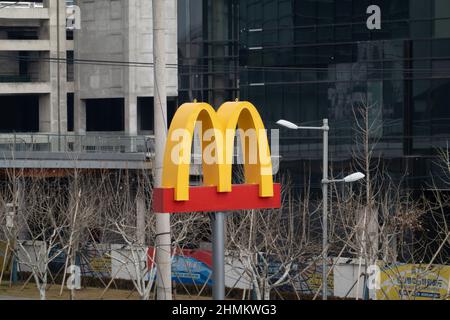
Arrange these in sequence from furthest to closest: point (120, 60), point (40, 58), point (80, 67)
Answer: point (40, 58), point (80, 67), point (120, 60)

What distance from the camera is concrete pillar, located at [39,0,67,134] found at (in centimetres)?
6831

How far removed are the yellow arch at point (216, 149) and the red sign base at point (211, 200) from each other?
9cm

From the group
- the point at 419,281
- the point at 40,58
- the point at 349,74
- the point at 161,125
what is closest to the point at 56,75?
the point at 40,58

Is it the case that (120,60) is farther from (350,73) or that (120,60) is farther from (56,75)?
(350,73)

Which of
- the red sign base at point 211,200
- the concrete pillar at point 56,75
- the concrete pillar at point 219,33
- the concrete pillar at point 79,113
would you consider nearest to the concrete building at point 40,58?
the concrete pillar at point 56,75

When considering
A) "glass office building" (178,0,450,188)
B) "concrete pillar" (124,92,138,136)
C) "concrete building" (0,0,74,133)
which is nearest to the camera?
"glass office building" (178,0,450,188)

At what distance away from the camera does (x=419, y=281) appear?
105ft

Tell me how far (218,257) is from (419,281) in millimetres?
17940

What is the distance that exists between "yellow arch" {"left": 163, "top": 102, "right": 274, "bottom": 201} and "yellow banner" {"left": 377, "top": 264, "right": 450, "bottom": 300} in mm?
16913

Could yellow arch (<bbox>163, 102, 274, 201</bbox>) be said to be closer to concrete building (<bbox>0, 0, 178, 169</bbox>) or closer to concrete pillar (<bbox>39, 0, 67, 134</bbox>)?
concrete building (<bbox>0, 0, 178, 169</bbox>)

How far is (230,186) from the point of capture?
15305mm

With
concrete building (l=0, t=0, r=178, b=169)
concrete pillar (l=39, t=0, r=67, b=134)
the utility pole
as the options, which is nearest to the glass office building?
concrete building (l=0, t=0, r=178, b=169)

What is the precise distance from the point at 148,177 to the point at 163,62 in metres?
27.3

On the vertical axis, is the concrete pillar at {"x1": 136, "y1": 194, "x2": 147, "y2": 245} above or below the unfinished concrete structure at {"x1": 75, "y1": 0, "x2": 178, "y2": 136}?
below
